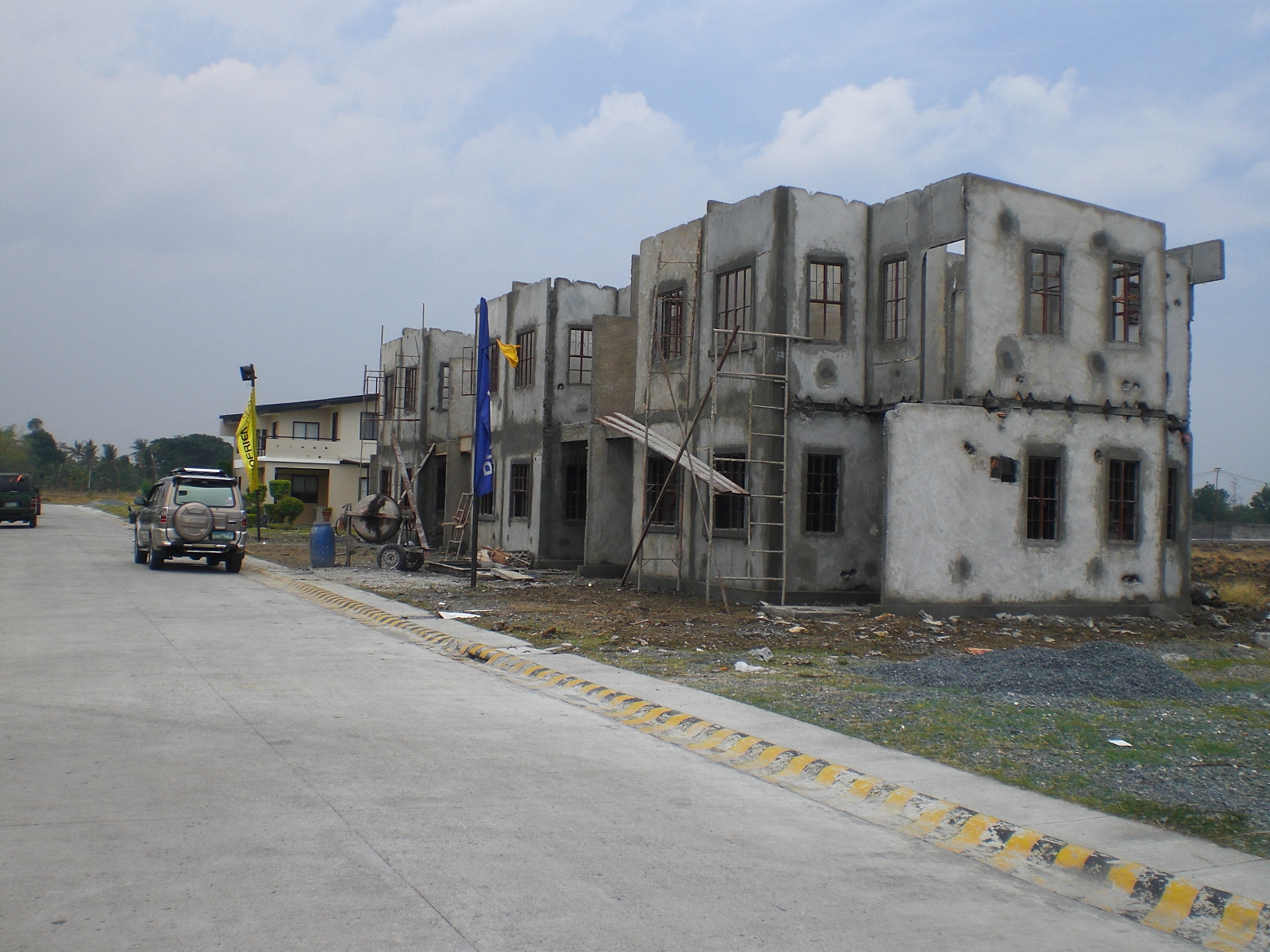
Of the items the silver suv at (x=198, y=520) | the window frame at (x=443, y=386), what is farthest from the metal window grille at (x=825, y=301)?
the window frame at (x=443, y=386)

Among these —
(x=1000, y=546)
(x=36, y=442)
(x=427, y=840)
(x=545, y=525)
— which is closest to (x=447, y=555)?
(x=545, y=525)

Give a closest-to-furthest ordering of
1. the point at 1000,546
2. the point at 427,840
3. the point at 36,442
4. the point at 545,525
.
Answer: the point at 427,840 → the point at 1000,546 → the point at 545,525 → the point at 36,442

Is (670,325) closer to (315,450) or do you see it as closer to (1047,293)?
(1047,293)

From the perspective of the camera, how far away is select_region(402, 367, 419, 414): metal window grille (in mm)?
39906

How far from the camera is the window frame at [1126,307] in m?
20.8

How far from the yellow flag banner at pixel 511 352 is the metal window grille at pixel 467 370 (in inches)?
183

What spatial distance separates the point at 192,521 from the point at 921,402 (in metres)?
15.2

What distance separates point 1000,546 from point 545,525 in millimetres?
12939

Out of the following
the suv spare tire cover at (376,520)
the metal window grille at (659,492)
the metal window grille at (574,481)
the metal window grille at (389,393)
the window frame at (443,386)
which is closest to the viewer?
the metal window grille at (659,492)

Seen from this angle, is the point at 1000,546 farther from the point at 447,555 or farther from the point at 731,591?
the point at 447,555

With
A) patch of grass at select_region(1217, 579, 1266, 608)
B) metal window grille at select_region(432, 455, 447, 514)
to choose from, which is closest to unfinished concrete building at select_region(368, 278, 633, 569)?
metal window grille at select_region(432, 455, 447, 514)

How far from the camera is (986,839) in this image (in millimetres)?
6367

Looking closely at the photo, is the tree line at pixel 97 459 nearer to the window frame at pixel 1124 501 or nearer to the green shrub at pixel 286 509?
the green shrub at pixel 286 509

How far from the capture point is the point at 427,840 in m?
5.82
